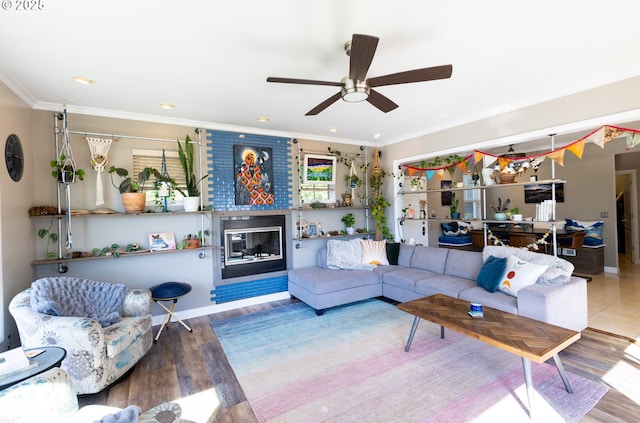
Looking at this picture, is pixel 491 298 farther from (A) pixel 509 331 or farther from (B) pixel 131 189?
(B) pixel 131 189

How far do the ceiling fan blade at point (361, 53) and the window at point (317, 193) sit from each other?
302 cm

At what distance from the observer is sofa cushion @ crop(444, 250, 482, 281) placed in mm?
3922

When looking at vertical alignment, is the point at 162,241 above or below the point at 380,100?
below

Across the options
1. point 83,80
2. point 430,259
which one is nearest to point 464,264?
point 430,259

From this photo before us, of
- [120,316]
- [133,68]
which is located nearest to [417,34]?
[133,68]

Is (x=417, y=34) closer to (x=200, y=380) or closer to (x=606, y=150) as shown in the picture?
(x=200, y=380)

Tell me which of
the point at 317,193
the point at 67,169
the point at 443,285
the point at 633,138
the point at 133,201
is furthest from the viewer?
the point at 317,193

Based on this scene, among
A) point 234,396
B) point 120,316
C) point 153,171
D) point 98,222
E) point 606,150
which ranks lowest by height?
point 234,396

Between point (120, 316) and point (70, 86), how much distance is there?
7.56 feet

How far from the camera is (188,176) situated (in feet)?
13.1

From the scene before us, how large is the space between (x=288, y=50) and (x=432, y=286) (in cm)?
311

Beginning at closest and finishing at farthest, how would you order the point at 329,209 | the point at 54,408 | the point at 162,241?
the point at 54,408
the point at 162,241
the point at 329,209

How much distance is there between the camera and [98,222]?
3.62 m

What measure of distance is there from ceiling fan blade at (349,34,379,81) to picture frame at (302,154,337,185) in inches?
114
